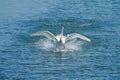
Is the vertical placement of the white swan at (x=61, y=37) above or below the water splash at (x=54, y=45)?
above

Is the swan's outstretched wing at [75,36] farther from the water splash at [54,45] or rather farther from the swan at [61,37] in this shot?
the water splash at [54,45]

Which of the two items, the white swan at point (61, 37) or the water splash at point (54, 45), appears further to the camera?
the white swan at point (61, 37)

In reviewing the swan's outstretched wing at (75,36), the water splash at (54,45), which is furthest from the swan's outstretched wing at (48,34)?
the swan's outstretched wing at (75,36)

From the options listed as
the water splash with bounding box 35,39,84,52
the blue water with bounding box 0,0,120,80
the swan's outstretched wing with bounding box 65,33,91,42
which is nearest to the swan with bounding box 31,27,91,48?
the swan's outstretched wing with bounding box 65,33,91,42

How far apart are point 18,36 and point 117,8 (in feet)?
67.8

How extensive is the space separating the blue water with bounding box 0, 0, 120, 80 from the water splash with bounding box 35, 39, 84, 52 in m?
0.68

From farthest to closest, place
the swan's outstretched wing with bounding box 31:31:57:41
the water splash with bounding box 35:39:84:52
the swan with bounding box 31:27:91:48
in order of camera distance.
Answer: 1. the swan's outstretched wing with bounding box 31:31:57:41
2. the swan with bounding box 31:27:91:48
3. the water splash with bounding box 35:39:84:52

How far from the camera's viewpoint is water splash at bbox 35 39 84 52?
237 ft

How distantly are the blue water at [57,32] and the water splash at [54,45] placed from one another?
68 centimetres

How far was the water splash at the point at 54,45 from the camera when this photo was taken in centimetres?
7219

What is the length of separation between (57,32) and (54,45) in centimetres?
495

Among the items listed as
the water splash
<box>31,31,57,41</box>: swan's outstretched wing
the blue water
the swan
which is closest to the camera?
the blue water

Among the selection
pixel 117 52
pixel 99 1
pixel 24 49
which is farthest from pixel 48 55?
pixel 99 1

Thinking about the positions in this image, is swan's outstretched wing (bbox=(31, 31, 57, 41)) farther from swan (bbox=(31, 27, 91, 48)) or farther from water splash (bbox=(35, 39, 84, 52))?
water splash (bbox=(35, 39, 84, 52))
